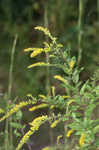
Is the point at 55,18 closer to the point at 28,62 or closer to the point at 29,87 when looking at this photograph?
the point at 29,87

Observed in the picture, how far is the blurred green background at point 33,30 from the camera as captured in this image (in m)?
2.94

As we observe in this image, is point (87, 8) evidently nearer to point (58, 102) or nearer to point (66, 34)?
point (66, 34)

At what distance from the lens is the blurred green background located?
2.94 meters

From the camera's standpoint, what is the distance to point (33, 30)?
9.50 feet

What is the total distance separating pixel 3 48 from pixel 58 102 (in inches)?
97.8

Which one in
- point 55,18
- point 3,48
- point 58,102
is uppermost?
point 55,18

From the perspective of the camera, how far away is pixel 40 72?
3049mm

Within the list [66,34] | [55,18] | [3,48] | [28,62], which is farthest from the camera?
[3,48]

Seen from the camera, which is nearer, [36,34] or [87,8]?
[87,8]

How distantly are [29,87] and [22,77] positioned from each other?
0.20 metres

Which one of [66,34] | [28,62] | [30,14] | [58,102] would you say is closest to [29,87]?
[66,34]

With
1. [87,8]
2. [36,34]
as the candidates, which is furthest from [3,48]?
[87,8]

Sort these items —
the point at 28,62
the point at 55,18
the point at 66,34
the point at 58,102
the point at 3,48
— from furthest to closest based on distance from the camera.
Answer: the point at 3,48, the point at 55,18, the point at 66,34, the point at 28,62, the point at 58,102

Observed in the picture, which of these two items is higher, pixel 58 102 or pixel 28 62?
pixel 28 62
